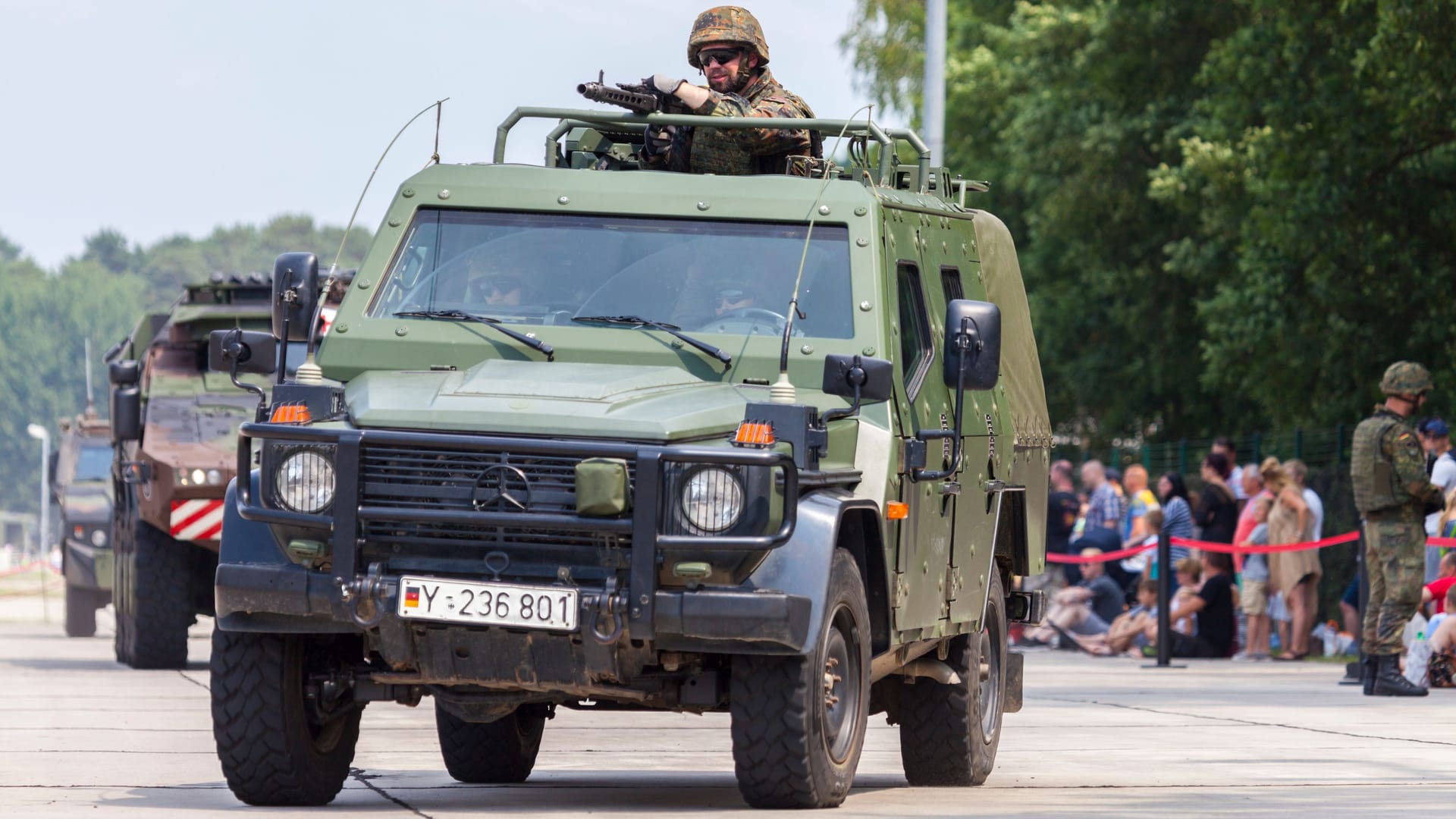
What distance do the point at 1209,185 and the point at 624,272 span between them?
A: 23.4m

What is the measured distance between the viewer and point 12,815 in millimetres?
8805

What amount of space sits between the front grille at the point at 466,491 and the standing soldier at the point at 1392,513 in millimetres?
8812

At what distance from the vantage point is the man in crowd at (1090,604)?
23984 millimetres

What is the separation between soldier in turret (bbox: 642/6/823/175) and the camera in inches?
415

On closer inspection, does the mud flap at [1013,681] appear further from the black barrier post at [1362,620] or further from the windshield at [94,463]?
the windshield at [94,463]

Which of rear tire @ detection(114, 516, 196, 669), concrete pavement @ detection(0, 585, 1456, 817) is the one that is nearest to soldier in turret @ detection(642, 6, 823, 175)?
concrete pavement @ detection(0, 585, 1456, 817)

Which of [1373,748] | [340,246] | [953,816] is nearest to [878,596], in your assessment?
[953,816]

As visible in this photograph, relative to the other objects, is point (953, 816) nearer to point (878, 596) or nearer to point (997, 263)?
point (878, 596)

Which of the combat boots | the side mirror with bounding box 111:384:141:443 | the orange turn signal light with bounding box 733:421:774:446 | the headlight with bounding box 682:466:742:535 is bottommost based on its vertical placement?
the combat boots

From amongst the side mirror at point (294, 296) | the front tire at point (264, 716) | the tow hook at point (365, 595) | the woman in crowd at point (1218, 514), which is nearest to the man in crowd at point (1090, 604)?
the woman in crowd at point (1218, 514)

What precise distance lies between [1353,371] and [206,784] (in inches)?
793

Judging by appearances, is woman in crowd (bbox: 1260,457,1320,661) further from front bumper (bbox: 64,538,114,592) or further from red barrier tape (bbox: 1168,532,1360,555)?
front bumper (bbox: 64,538,114,592)

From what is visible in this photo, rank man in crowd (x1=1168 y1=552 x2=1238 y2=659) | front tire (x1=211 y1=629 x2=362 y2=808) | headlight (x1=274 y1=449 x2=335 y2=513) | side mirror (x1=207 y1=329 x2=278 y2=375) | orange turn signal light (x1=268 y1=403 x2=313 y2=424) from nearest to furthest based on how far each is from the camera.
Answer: headlight (x1=274 y1=449 x2=335 y2=513) < orange turn signal light (x1=268 y1=403 x2=313 y2=424) < front tire (x1=211 y1=629 x2=362 y2=808) < side mirror (x1=207 y1=329 x2=278 y2=375) < man in crowd (x1=1168 y1=552 x2=1238 y2=659)

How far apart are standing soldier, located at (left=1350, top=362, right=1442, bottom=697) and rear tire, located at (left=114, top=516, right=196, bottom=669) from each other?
330 inches
